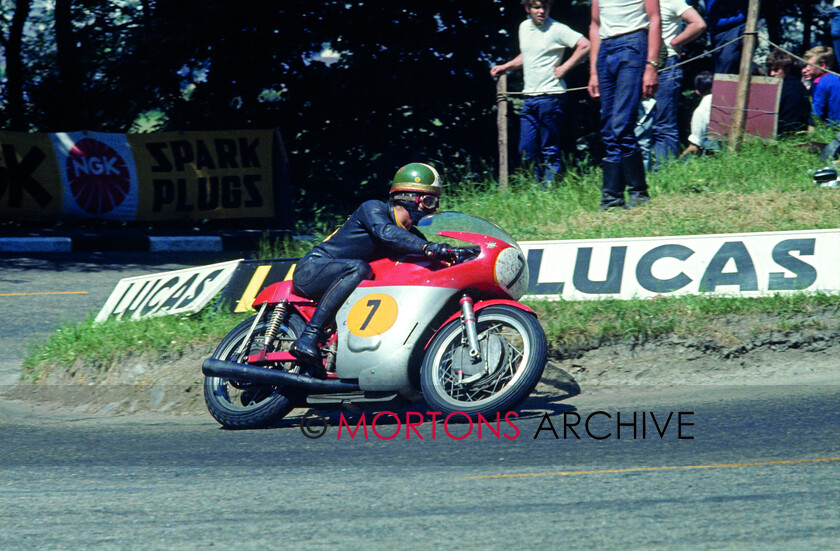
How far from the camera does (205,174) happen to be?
16.8 m

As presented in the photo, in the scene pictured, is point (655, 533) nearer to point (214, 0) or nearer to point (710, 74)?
point (710, 74)

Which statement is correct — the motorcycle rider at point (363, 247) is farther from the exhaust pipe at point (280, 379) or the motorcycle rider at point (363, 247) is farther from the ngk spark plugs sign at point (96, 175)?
the ngk spark plugs sign at point (96, 175)

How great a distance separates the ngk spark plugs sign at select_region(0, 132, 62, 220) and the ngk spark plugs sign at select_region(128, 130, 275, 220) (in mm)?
1344

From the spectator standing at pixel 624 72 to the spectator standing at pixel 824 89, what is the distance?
2906 mm

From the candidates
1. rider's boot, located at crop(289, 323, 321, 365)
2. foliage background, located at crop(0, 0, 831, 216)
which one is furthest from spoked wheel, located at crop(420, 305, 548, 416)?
foliage background, located at crop(0, 0, 831, 216)

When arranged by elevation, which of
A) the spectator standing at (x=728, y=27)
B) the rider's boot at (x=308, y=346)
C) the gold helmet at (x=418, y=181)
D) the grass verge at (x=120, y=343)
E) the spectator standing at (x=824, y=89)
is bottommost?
the grass verge at (x=120, y=343)

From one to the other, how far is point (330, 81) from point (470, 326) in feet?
40.0

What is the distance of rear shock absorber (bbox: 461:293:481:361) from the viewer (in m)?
5.77

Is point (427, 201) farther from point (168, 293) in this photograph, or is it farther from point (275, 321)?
point (168, 293)

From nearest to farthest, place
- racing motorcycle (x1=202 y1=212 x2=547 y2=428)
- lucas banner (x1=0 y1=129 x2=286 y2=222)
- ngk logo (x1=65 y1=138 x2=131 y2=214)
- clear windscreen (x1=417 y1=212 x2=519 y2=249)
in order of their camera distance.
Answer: racing motorcycle (x1=202 y1=212 x2=547 y2=428) < clear windscreen (x1=417 y1=212 x2=519 y2=249) < lucas banner (x1=0 y1=129 x2=286 y2=222) < ngk logo (x1=65 y1=138 x2=131 y2=214)

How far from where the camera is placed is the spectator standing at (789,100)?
11.0 meters

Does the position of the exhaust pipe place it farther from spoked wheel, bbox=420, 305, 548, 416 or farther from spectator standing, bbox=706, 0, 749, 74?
spectator standing, bbox=706, 0, 749, 74

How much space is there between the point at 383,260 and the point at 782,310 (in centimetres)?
288

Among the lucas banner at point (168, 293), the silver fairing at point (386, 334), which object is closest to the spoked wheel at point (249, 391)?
the silver fairing at point (386, 334)
